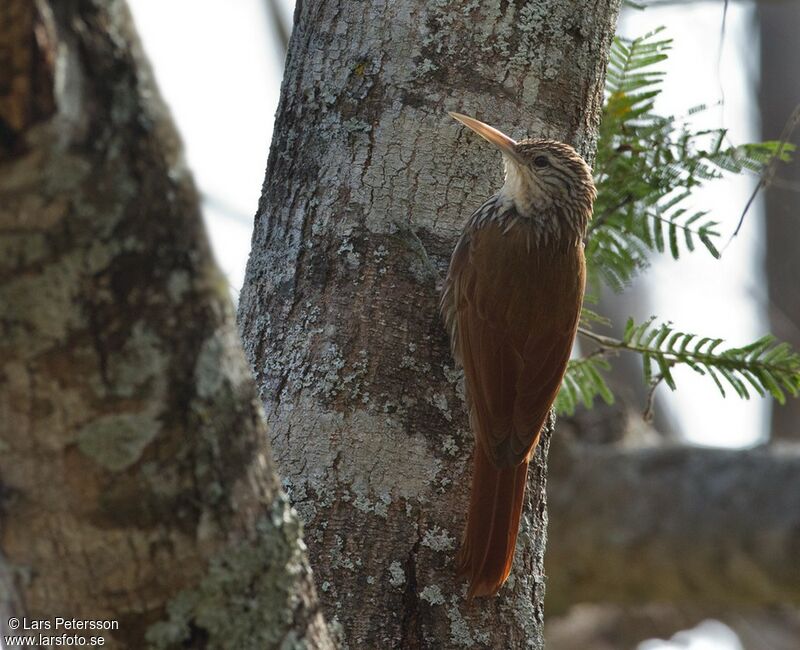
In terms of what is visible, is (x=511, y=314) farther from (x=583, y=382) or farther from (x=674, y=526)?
(x=674, y=526)

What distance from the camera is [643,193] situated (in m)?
3.17

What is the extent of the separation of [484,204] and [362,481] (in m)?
0.85

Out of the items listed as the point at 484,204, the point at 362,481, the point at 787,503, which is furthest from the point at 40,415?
the point at 787,503

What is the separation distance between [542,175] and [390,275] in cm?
91

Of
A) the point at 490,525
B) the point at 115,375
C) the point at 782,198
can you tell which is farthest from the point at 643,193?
the point at 782,198

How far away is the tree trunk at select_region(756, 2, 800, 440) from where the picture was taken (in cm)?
757

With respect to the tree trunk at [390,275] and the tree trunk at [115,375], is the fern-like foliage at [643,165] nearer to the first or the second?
the tree trunk at [390,275]

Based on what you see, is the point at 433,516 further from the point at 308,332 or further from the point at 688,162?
the point at 688,162

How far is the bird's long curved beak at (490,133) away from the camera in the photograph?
2.56 metres

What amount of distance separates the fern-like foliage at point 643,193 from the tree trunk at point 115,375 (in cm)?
181

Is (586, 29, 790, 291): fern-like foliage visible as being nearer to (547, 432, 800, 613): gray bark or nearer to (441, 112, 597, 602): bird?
(441, 112, 597, 602): bird

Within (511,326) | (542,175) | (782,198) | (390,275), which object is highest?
(782,198)

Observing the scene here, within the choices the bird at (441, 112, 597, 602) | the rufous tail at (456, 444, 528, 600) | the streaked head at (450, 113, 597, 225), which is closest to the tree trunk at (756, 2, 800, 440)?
the streaked head at (450, 113, 597, 225)

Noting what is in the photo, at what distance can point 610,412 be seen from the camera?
18.6 feet
